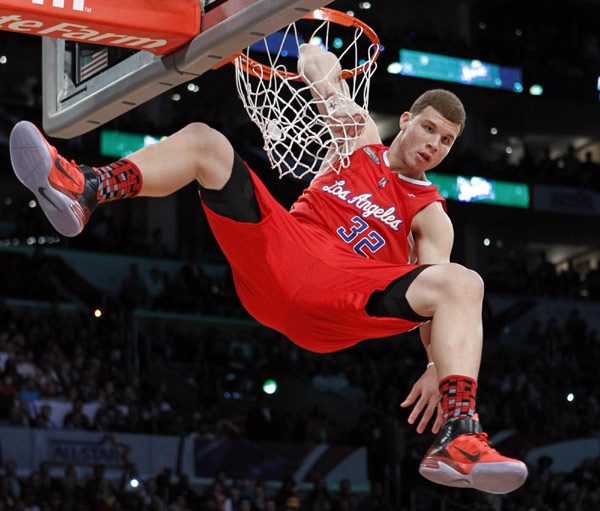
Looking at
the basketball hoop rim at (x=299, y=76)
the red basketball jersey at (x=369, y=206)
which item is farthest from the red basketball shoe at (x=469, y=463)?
the basketball hoop rim at (x=299, y=76)

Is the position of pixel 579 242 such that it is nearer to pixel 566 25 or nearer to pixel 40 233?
pixel 566 25

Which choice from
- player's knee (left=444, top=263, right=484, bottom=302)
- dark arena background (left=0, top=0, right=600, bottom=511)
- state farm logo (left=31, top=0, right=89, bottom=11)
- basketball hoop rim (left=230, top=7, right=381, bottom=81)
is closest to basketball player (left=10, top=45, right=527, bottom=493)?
player's knee (left=444, top=263, right=484, bottom=302)

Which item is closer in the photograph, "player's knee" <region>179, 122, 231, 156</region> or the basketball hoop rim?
"player's knee" <region>179, 122, 231, 156</region>

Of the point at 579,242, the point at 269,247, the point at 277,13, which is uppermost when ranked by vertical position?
the point at 579,242

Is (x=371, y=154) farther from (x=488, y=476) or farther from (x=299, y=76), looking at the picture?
(x=488, y=476)

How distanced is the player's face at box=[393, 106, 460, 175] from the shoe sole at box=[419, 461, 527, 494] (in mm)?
1618

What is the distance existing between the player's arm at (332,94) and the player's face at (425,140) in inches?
11.1

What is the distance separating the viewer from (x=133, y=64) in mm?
4961

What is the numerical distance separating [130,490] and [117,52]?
8.48 meters

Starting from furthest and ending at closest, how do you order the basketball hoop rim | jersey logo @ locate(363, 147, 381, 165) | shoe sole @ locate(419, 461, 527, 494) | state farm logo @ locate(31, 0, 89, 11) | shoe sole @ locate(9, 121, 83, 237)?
1. the basketball hoop rim
2. jersey logo @ locate(363, 147, 381, 165)
3. state farm logo @ locate(31, 0, 89, 11)
4. shoe sole @ locate(9, 121, 83, 237)
5. shoe sole @ locate(419, 461, 527, 494)

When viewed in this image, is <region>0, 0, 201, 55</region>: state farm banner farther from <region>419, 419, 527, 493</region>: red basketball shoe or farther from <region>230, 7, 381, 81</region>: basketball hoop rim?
<region>419, 419, 527, 493</region>: red basketball shoe

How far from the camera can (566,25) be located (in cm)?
2834

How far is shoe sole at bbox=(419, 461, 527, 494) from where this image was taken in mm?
3967

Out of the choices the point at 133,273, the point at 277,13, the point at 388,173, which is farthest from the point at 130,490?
the point at 277,13
